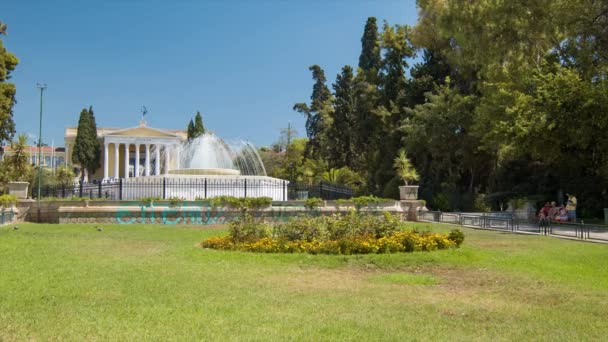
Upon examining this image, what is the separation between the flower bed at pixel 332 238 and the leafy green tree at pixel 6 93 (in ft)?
96.2

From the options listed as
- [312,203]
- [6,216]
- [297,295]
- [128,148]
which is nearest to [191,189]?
[312,203]

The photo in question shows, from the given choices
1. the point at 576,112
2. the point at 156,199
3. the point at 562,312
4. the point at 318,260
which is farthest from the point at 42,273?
the point at 576,112

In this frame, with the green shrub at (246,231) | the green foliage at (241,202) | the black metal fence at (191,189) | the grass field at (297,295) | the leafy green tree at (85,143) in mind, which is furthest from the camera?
the leafy green tree at (85,143)

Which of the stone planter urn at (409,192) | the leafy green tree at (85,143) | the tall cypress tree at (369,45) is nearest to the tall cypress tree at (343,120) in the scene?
the tall cypress tree at (369,45)

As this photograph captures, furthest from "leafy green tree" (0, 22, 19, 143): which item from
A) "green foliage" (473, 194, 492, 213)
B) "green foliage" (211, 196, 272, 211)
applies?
"green foliage" (473, 194, 492, 213)

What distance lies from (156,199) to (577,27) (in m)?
19.5

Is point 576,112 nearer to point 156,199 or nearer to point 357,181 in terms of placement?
point 156,199

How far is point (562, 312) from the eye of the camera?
716 centimetres

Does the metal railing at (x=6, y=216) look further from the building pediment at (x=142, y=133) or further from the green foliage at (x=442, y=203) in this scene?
the building pediment at (x=142, y=133)

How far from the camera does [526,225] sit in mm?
22625

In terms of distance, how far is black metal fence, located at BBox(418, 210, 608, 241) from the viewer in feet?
60.1

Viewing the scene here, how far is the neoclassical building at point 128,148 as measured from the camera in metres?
83.7

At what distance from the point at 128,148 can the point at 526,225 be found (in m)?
73.7

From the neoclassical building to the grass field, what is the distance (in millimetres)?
71588
